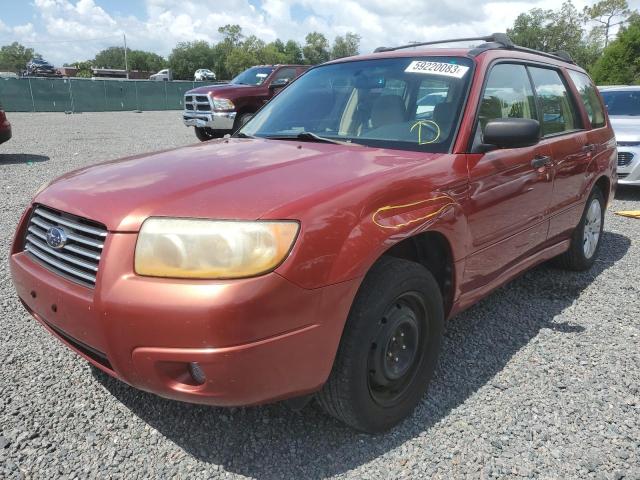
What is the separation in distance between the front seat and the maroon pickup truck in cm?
889

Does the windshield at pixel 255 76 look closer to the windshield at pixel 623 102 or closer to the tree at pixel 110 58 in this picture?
the windshield at pixel 623 102

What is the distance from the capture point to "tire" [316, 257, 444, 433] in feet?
6.72

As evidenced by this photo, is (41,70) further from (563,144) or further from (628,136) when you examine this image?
(563,144)

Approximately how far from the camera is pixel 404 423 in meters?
2.44

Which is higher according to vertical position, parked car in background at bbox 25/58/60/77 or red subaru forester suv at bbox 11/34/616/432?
parked car in background at bbox 25/58/60/77

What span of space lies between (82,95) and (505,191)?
2894 centimetres

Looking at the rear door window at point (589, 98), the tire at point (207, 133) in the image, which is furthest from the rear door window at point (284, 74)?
the rear door window at point (589, 98)

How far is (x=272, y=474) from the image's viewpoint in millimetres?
2105

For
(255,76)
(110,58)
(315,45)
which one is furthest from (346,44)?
(255,76)

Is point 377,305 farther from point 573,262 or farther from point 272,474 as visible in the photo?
point 573,262

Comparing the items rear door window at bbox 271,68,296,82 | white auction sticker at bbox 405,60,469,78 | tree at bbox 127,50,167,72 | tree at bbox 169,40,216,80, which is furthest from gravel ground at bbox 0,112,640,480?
tree at bbox 127,50,167,72

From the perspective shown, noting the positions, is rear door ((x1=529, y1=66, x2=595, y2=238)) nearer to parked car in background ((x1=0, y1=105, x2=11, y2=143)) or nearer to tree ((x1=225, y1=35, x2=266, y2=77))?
parked car in background ((x1=0, y1=105, x2=11, y2=143))

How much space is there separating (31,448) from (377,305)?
1.59 m

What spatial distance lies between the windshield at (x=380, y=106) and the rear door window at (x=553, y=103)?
87 cm
